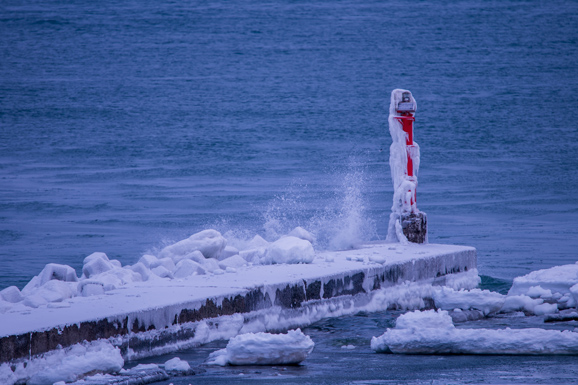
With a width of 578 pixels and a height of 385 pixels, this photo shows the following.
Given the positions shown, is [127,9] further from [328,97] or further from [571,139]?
[571,139]

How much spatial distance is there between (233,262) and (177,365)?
313 cm

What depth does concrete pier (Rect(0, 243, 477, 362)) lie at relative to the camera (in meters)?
5.20

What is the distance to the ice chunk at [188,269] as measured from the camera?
772 centimetres

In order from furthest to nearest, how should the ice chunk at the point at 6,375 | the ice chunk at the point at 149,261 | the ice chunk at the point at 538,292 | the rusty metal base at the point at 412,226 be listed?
the rusty metal base at the point at 412,226, the ice chunk at the point at 149,261, the ice chunk at the point at 538,292, the ice chunk at the point at 6,375

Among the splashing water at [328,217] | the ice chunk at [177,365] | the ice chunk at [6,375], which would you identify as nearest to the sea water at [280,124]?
the splashing water at [328,217]

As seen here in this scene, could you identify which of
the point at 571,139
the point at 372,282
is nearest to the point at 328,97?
the point at 571,139

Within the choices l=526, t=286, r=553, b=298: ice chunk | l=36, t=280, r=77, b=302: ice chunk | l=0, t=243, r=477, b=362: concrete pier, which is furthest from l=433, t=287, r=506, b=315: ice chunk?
l=36, t=280, r=77, b=302: ice chunk

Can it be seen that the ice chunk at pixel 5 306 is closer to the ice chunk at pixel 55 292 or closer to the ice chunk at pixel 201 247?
the ice chunk at pixel 55 292

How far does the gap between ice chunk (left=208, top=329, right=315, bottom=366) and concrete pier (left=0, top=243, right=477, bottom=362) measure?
0.59 metres

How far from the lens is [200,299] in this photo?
6.20m

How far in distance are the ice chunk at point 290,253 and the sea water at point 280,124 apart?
38.9 inches

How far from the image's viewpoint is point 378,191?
22875 millimetres

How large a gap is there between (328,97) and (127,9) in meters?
29.8

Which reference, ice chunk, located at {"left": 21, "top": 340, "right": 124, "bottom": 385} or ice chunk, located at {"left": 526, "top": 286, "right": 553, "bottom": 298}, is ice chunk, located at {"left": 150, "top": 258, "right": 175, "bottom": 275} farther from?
ice chunk, located at {"left": 526, "top": 286, "right": 553, "bottom": 298}
